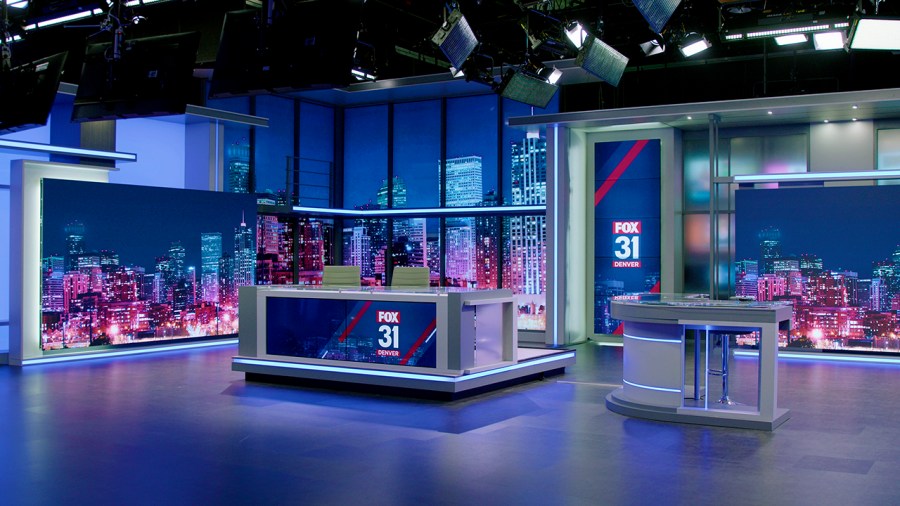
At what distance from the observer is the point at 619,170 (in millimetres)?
11859

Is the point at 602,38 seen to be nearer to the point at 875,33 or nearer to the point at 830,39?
the point at 830,39

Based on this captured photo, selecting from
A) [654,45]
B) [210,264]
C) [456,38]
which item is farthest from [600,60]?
[210,264]

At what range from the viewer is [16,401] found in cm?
723

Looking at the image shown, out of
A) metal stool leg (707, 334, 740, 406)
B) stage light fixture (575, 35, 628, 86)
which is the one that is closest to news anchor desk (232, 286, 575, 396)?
metal stool leg (707, 334, 740, 406)

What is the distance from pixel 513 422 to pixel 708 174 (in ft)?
21.7

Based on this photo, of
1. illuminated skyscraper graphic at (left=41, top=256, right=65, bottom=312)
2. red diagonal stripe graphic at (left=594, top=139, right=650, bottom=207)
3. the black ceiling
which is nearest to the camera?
the black ceiling

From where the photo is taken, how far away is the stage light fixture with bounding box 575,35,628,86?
8484 millimetres

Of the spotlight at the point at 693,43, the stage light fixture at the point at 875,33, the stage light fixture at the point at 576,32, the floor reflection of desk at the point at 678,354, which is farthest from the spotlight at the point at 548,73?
the floor reflection of desk at the point at 678,354

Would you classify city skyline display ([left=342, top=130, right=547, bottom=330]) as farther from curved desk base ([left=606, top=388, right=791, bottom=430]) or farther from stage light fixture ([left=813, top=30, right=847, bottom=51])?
curved desk base ([left=606, top=388, right=791, bottom=430])

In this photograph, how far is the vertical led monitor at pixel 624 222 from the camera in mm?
11609

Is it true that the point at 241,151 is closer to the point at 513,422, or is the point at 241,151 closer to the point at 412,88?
the point at 412,88

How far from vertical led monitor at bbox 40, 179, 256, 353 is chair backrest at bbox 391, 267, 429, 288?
13.4 ft

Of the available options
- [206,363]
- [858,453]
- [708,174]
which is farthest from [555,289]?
[858,453]

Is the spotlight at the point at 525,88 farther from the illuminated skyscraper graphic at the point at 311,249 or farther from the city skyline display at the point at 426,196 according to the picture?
the illuminated skyscraper graphic at the point at 311,249
